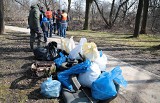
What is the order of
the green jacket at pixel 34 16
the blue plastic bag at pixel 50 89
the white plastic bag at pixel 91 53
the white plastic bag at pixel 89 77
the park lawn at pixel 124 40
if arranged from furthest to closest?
the park lawn at pixel 124 40 < the green jacket at pixel 34 16 < the white plastic bag at pixel 91 53 < the white plastic bag at pixel 89 77 < the blue plastic bag at pixel 50 89

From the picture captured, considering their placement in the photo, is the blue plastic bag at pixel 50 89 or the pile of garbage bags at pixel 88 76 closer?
the pile of garbage bags at pixel 88 76

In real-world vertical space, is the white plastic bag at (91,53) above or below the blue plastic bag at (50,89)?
above

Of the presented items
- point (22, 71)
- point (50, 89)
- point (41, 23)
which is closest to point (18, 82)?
point (22, 71)

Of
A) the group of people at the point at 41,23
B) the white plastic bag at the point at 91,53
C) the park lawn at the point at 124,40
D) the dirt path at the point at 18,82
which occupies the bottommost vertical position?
the dirt path at the point at 18,82

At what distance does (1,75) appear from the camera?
5941mm

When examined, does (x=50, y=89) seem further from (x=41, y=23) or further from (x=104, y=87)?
(x=41, y=23)

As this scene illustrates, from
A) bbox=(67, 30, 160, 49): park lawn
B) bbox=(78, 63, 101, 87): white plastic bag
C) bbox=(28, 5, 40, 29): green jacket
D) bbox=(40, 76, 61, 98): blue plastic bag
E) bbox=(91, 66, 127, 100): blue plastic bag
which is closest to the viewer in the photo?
bbox=(91, 66, 127, 100): blue plastic bag

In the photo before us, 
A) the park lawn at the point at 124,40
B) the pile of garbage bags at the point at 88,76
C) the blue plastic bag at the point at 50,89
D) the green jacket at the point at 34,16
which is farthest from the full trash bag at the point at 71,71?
the park lawn at the point at 124,40

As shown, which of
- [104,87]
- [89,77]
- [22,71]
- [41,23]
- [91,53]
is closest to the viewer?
[104,87]

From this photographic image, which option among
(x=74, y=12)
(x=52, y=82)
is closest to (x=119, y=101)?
(x=52, y=82)

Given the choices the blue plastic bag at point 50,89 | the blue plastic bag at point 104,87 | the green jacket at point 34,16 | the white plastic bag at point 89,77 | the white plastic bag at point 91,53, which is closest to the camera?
the blue plastic bag at point 104,87

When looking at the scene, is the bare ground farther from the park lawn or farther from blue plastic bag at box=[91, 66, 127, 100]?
the park lawn

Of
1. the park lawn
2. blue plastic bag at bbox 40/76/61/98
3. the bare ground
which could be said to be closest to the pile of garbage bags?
blue plastic bag at bbox 40/76/61/98

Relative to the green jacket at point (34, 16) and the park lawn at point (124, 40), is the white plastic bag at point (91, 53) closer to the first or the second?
the green jacket at point (34, 16)
